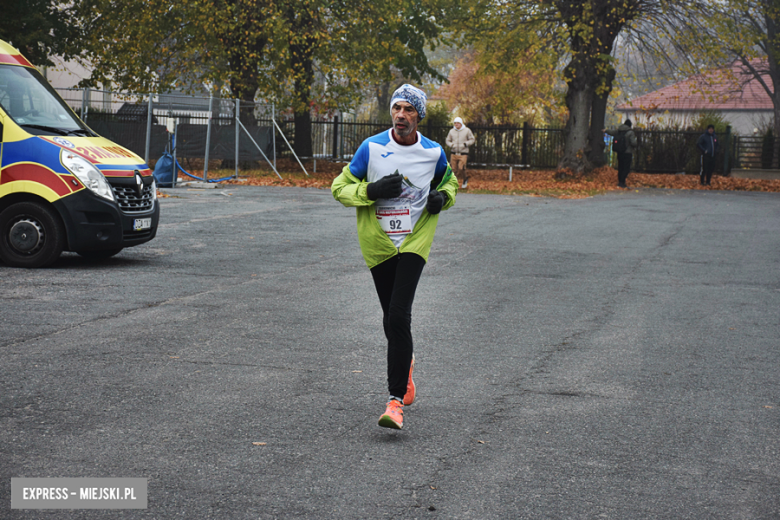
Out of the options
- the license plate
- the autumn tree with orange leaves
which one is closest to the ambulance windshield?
the license plate

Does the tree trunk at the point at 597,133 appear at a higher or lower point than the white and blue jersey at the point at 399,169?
higher

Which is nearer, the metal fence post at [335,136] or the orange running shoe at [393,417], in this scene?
the orange running shoe at [393,417]

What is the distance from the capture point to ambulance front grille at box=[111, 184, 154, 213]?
1018cm

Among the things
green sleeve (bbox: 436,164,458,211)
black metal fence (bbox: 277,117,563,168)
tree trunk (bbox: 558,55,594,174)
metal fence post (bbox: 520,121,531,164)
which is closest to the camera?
green sleeve (bbox: 436,164,458,211)

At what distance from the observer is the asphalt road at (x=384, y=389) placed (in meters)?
3.86

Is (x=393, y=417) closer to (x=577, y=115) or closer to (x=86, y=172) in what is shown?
(x=86, y=172)

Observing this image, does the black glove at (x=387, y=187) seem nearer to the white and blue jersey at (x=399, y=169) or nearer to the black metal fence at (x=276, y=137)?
the white and blue jersey at (x=399, y=169)

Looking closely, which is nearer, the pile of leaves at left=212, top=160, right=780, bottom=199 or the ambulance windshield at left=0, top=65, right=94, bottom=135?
the ambulance windshield at left=0, top=65, right=94, bottom=135

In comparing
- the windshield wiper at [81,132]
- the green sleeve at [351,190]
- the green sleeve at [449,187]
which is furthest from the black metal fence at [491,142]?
the green sleeve at [351,190]

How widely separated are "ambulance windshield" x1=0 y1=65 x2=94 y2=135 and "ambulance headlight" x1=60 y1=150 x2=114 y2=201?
1.72ft

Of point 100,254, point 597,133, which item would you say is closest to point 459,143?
point 597,133

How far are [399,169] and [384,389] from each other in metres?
1.44

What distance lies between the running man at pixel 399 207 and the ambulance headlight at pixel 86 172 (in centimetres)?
569

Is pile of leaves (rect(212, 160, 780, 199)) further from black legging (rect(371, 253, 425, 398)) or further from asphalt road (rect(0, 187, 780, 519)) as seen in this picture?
black legging (rect(371, 253, 425, 398))
